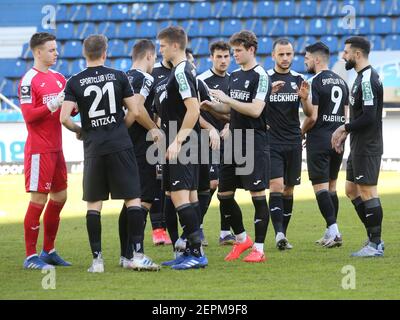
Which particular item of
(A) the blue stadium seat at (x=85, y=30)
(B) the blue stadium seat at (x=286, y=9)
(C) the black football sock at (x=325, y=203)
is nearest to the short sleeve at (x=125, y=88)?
(C) the black football sock at (x=325, y=203)

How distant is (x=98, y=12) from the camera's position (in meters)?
26.8

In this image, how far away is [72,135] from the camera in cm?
1925

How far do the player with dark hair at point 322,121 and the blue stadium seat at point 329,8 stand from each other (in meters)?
15.9

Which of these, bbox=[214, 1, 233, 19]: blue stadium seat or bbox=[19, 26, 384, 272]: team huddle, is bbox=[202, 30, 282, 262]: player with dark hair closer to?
bbox=[19, 26, 384, 272]: team huddle

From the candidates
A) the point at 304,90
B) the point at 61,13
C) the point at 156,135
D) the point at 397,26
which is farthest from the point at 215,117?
the point at 61,13

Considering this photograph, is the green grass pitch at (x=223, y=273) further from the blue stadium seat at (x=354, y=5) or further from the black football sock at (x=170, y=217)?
the blue stadium seat at (x=354, y=5)

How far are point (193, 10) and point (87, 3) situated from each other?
10.9 ft

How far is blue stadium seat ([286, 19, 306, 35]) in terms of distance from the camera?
2527cm

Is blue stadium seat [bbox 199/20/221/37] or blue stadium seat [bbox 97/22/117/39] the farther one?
blue stadium seat [bbox 97/22/117/39]

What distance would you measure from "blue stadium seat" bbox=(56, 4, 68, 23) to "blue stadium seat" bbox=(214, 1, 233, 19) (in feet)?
14.9

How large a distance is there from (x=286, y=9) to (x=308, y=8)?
2.04 feet

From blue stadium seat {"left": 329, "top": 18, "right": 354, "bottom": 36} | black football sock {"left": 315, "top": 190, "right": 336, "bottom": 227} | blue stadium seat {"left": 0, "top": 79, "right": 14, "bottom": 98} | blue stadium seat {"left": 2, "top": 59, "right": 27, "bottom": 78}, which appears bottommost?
black football sock {"left": 315, "top": 190, "right": 336, "bottom": 227}

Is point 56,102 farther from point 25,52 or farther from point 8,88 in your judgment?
point 25,52

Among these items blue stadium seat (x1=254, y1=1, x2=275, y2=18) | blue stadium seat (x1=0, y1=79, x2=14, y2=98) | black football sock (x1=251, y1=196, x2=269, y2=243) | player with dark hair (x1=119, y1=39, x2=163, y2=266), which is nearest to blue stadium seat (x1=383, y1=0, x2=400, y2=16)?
blue stadium seat (x1=254, y1=1, x2=275, y2=18)
